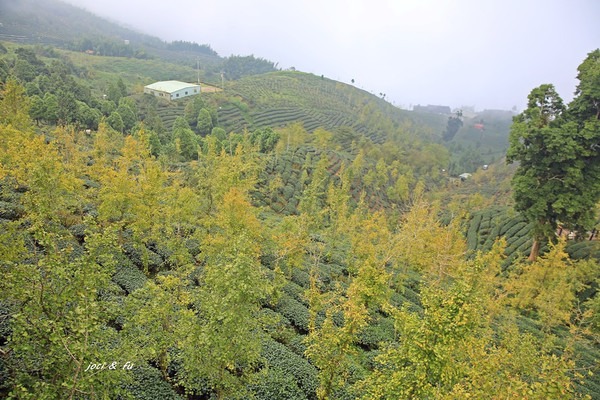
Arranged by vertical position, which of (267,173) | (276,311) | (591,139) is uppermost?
(591,139)

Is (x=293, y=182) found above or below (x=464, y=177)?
below

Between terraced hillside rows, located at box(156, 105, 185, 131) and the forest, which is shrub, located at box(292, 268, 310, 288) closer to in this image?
the forest

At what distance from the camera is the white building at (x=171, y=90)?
358 feet

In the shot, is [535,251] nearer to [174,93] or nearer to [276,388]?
[276,388]

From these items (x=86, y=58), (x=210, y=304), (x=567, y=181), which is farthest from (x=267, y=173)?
(x=86, y=58)

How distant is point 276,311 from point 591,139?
38.0 m

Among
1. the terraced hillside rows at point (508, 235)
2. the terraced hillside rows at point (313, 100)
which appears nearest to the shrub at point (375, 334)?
the terraced hillside rows at point (508, 235)

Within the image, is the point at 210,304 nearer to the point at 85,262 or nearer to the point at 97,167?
the point at 85,262

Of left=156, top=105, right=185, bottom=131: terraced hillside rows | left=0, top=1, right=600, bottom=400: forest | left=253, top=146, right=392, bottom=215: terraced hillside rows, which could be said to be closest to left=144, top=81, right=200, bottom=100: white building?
left=156, top=105, right=185, bottom=131: terraced hillside rows

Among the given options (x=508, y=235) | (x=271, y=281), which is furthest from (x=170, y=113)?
(x=508, y=235)

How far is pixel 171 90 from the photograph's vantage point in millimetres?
111375

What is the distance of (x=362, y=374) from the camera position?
58.3ft

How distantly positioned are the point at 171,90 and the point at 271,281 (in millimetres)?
109097

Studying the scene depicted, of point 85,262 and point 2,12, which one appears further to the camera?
point 2,12
